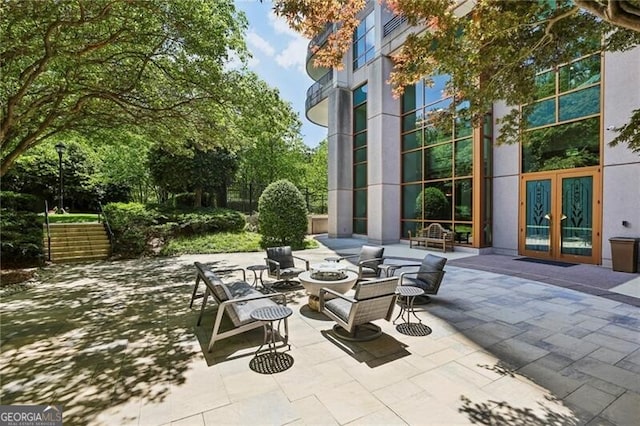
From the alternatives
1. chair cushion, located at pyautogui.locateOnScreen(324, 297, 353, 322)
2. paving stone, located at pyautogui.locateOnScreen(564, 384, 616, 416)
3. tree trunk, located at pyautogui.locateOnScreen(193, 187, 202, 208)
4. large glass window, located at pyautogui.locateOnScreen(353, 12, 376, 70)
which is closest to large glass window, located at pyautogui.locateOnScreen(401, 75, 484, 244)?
large glass window, located at pyautogui.locateOnScreen(353, 12, 376, 70)

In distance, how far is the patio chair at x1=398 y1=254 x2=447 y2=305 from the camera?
201 inches

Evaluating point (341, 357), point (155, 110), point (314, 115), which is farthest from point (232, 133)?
point (314, 115)

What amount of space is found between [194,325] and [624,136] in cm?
657

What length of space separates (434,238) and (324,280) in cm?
800

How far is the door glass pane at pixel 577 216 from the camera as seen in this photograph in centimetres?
830

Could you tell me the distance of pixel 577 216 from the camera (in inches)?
337

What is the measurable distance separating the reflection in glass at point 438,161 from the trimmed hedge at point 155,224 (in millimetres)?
9299

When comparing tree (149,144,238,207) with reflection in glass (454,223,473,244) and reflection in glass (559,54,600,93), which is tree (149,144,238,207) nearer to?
reflection in glass (454,223,473,244)

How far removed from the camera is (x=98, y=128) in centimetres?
879

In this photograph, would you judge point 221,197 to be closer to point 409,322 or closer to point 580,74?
point 409,322

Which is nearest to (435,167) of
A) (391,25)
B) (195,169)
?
(391,25)

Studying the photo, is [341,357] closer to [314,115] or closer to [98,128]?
[98,128]

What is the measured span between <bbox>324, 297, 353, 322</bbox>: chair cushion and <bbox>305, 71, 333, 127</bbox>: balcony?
1551 centimetres

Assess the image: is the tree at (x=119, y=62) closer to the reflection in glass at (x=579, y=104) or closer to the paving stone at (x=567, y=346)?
the paving stone at (x=567, y=346)
